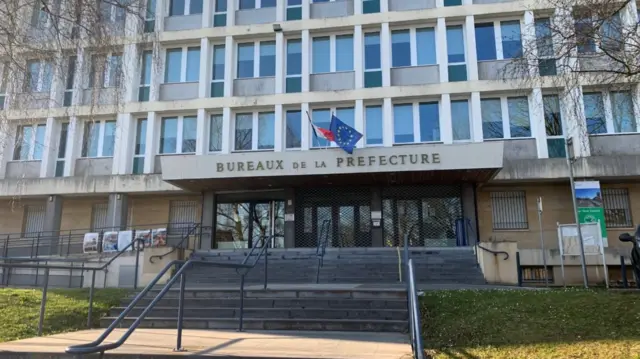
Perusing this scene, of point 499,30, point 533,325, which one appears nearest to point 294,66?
point 499,30

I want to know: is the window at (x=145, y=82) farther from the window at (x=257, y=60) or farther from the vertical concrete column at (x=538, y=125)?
the vertical concrete column at (x=538, y=125)

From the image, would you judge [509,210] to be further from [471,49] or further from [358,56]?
[358,56]

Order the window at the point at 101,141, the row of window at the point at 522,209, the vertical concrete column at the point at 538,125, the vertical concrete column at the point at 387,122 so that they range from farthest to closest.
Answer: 1. the window at the point at 101,141
2. the vertical concrete column at the point at 387,122
3. the row of window at the point at 522,209
4. the vertical concrete column at the point at 538,125

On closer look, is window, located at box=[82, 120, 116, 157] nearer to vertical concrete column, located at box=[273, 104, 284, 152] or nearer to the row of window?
vertical concrete column, located at box=[273, 104, 284, 152]

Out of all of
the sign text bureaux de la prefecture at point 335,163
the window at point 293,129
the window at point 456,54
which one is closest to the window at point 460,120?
the window at point 456,54

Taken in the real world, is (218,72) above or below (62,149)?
above

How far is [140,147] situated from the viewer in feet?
70.8

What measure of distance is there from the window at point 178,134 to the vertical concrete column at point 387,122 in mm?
8076

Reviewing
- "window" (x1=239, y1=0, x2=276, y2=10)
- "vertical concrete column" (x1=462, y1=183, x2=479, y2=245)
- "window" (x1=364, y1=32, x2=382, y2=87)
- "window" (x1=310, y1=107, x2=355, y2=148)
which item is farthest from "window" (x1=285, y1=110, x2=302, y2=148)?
"vertical concrete column" (x1=462, y1=183, x2=479, y2=245)

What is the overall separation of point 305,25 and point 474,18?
693cm

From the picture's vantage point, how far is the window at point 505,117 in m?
19.1

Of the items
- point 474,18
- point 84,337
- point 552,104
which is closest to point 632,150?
point 552,104

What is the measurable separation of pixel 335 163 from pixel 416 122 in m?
4.48

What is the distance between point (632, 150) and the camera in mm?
18094
